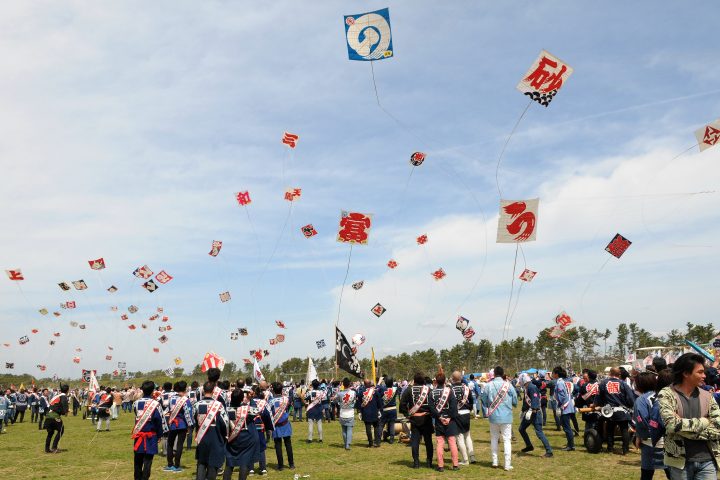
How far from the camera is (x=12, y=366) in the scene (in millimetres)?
60812

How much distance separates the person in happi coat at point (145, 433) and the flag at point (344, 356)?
7.80 m

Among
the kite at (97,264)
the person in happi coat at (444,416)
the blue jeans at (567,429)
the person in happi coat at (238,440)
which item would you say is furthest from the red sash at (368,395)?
the kite at (97,264)

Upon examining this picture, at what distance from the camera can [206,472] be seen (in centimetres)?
978

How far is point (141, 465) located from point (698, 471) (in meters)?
9.91

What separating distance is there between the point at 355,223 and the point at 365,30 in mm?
8269

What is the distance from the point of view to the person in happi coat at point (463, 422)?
43.9 ft

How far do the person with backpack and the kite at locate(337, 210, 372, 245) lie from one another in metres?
16.1

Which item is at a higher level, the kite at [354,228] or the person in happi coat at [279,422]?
the kite at [354,228]

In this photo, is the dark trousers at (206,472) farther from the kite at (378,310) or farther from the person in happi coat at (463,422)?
the kite at (378,310)

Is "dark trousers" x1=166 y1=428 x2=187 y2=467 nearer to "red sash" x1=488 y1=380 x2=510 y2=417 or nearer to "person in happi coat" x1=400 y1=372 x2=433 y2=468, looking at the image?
"person in happi coat" x1=400 y1=372 x2=433 y2=468

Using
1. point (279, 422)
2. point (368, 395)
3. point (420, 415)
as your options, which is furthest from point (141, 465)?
point (368, 395)

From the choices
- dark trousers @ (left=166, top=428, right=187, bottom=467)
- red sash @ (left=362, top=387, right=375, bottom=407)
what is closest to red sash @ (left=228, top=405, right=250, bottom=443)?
dark trousers @ (left=166, top=428, right=187, bottom=467)

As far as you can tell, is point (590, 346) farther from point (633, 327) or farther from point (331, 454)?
point (331, 454)

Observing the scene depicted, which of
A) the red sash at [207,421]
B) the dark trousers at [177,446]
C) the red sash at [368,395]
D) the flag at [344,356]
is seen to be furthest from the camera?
the flag at [344,356]
